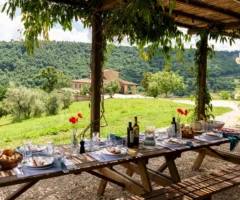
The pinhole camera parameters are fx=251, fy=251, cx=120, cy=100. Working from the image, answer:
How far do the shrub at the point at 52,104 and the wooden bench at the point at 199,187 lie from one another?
510 inches

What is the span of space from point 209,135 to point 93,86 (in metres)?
1.50

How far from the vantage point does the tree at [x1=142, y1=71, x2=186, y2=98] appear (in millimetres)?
19297

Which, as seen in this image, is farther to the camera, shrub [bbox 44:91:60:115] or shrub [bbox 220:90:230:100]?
shrub [bbox 44:91:60:115]

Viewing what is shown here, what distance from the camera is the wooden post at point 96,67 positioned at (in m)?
3.16

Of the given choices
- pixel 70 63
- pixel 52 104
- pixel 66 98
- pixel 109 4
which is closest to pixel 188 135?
pixel 109 4

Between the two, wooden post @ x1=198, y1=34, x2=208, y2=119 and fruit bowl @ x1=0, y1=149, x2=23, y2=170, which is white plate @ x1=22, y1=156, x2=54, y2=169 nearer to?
fruit bowl @ x1=0, y1=149, x2=23, y2=170

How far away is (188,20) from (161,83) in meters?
15.6

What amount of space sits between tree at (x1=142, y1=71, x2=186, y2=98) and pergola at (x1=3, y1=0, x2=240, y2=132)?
45.9ft

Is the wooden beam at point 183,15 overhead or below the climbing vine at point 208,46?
overhead

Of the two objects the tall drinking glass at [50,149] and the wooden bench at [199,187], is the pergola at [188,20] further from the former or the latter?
the wooden bench at [199,187]

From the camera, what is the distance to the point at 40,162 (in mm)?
1681

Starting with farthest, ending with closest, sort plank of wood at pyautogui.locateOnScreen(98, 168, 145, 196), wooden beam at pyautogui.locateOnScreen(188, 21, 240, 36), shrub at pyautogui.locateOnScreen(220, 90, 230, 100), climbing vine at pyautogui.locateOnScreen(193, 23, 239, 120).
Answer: shrub at pyautogui.locateOnScreen(220, 90, 230, 100), climbing vine at pyautogui.locateOnScreen(193, 23, 239, 120), wooden beam at pyautogui.locateOnScreen(188, 21, 240, 36), plank of wood at pyautogui.locateOnScreen(98, 168, 145, 196)

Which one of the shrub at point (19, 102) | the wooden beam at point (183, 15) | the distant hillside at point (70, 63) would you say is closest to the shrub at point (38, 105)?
the shrub at point (19, 102)

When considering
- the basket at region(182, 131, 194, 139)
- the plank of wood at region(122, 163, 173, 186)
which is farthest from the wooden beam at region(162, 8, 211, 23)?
the plank of wood at region(122, 163, 173, 186)
